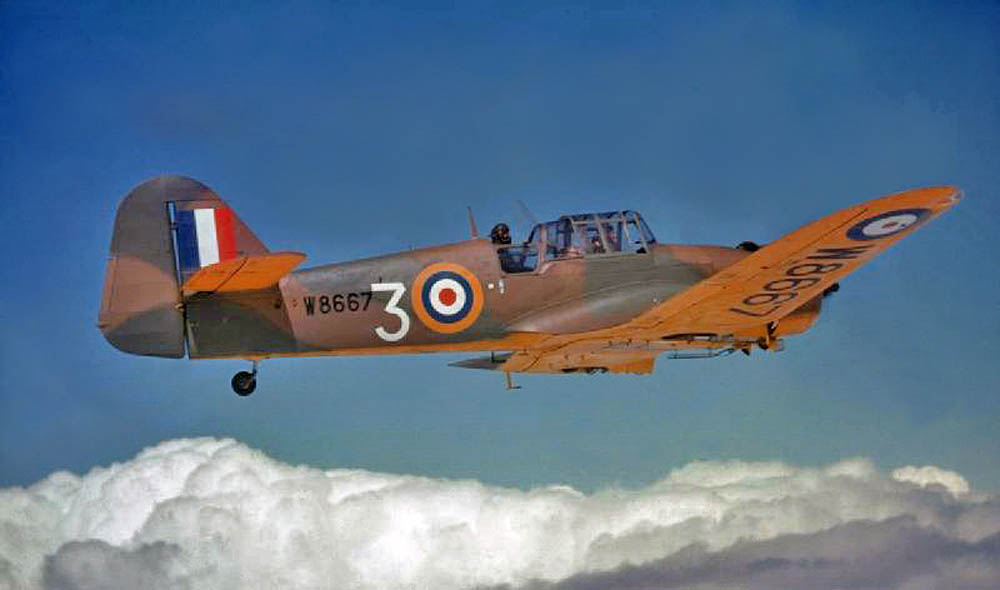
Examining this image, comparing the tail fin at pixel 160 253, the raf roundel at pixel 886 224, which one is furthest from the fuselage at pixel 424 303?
→ the raf roundel at pixel 886 224

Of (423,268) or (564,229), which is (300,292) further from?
(564,229)

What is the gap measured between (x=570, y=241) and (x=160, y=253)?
13.8 feet

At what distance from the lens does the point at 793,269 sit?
47.0ft

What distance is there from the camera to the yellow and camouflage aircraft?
1423cm

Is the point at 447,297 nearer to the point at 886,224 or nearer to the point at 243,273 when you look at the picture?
the point at 243,273

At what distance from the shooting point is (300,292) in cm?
1453

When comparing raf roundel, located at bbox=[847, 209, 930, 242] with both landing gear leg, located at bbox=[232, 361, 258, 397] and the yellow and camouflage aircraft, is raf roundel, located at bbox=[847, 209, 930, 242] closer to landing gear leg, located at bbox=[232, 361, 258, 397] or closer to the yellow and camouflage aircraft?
the yellow and camouflage aircraft

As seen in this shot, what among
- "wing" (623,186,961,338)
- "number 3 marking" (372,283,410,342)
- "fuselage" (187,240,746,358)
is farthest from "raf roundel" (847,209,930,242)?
"number 3 marking" (372,283,410,342)

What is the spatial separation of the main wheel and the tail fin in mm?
656

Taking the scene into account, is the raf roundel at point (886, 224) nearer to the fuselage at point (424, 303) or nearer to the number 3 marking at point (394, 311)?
the fuselage at point (424, 303)

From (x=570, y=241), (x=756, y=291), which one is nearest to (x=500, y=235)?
(x=570, y=241)

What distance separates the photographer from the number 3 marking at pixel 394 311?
1470cm

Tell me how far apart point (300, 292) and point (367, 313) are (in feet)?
2.31

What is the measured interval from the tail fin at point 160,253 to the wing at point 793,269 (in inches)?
170
